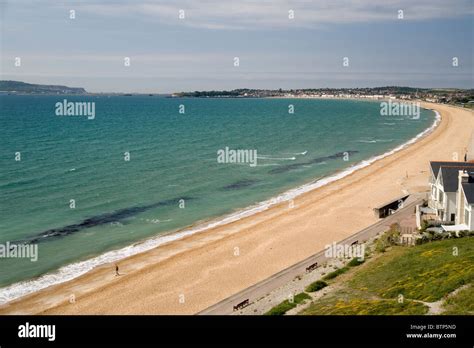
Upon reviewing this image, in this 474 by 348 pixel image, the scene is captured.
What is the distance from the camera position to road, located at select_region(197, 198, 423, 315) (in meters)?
21.2

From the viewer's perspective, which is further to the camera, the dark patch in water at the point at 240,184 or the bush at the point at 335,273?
the dark patch in water at the point at 240,184

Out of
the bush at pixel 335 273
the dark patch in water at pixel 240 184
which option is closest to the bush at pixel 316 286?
the bush at pixel 335 273

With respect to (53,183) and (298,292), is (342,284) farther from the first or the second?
(53,183)

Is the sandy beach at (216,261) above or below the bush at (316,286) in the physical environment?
below

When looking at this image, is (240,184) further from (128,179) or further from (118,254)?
(118,254)

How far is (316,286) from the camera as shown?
2114 cm

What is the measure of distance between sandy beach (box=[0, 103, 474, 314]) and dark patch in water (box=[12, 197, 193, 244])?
275 inches

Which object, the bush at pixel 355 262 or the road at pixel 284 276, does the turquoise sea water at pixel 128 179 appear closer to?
the road at pixel 284 276

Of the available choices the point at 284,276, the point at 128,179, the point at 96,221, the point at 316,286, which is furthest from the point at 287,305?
the point at 128,179

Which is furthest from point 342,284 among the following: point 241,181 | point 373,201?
point 241,181

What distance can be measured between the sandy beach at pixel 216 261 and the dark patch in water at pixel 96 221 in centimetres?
699

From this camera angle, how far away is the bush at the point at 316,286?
823 inches

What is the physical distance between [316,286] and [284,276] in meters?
3.49
